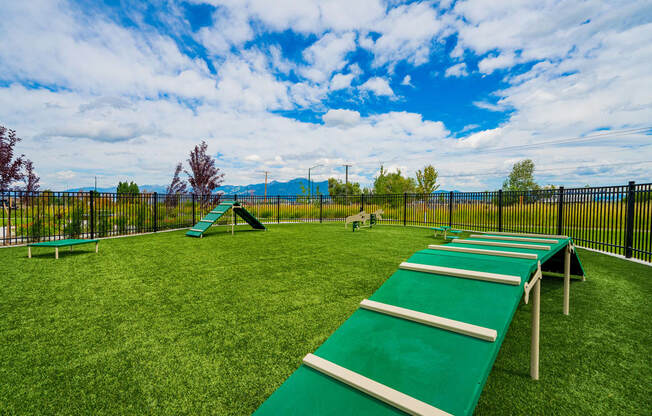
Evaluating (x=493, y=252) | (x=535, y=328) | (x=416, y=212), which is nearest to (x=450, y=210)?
(x=416, y=212)

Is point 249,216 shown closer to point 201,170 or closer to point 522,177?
point 201,170

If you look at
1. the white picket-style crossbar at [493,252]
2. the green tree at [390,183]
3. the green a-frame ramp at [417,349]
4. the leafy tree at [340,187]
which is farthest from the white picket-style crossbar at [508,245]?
the leafy tree at [340,187]

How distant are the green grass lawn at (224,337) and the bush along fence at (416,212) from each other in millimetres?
2114

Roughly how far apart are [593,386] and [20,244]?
44.2ft

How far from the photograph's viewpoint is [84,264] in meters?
6.14

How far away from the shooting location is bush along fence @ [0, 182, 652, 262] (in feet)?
24.2

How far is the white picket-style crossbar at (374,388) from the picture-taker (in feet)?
4.20

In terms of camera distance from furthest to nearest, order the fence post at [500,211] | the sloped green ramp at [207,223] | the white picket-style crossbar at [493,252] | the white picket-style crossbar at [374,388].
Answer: the fence post at [500,211]
the sloped green ramp at [207,223]
the white picket-style crossbar at [493,252]
the white picket-style crossbar at [374,388]

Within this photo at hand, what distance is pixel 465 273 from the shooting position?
7.58ft

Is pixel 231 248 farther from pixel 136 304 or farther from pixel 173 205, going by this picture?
pixel 173 205

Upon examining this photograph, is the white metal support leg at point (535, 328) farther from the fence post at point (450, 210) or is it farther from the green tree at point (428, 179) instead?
the green tree at point (428, 179)

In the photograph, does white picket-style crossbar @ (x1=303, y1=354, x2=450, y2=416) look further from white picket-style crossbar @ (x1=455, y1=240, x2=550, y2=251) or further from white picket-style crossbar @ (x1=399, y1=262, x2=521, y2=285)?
white picket-style crossbar @ (x1=455, y1=240, x2=550, y2=251)

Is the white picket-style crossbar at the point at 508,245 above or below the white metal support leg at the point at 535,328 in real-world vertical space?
above

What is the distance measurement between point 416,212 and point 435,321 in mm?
14874
